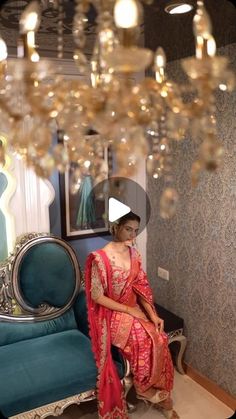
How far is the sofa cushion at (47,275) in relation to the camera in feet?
8.77

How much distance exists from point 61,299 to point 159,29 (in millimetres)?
1799

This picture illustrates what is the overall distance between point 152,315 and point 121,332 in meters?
0.27

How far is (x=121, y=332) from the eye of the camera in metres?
2.41

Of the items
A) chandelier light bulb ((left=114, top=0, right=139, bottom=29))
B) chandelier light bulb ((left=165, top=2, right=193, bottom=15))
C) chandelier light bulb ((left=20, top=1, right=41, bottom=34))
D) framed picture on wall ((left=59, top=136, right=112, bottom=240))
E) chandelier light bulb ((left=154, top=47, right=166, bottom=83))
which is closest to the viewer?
chandelier light bulb ((left=114, top=0, right=139, bottom=29))

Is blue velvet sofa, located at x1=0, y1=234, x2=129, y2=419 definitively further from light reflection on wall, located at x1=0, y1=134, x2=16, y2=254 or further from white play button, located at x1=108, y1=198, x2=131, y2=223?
white play button, located at x1=108, y1=198, x2=131, y2=223

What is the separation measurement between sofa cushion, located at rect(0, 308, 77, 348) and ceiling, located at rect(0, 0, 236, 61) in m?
1.73

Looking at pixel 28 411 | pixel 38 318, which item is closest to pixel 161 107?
pixel 28 411

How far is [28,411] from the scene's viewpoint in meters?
2.17

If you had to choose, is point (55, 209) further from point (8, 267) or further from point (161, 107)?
point (161, 107)

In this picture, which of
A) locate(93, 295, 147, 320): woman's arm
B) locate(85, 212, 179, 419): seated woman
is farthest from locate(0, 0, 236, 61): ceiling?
locate(93, 295, 147, 320): woman's arm

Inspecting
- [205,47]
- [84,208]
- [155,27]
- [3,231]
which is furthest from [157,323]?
[205,47]

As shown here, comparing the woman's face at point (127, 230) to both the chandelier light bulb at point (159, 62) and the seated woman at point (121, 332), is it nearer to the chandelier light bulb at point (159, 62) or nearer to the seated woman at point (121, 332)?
the seated woman at point (121, 332)

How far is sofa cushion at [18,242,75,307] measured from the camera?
267 centimetres

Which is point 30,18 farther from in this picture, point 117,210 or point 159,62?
point 117,210
